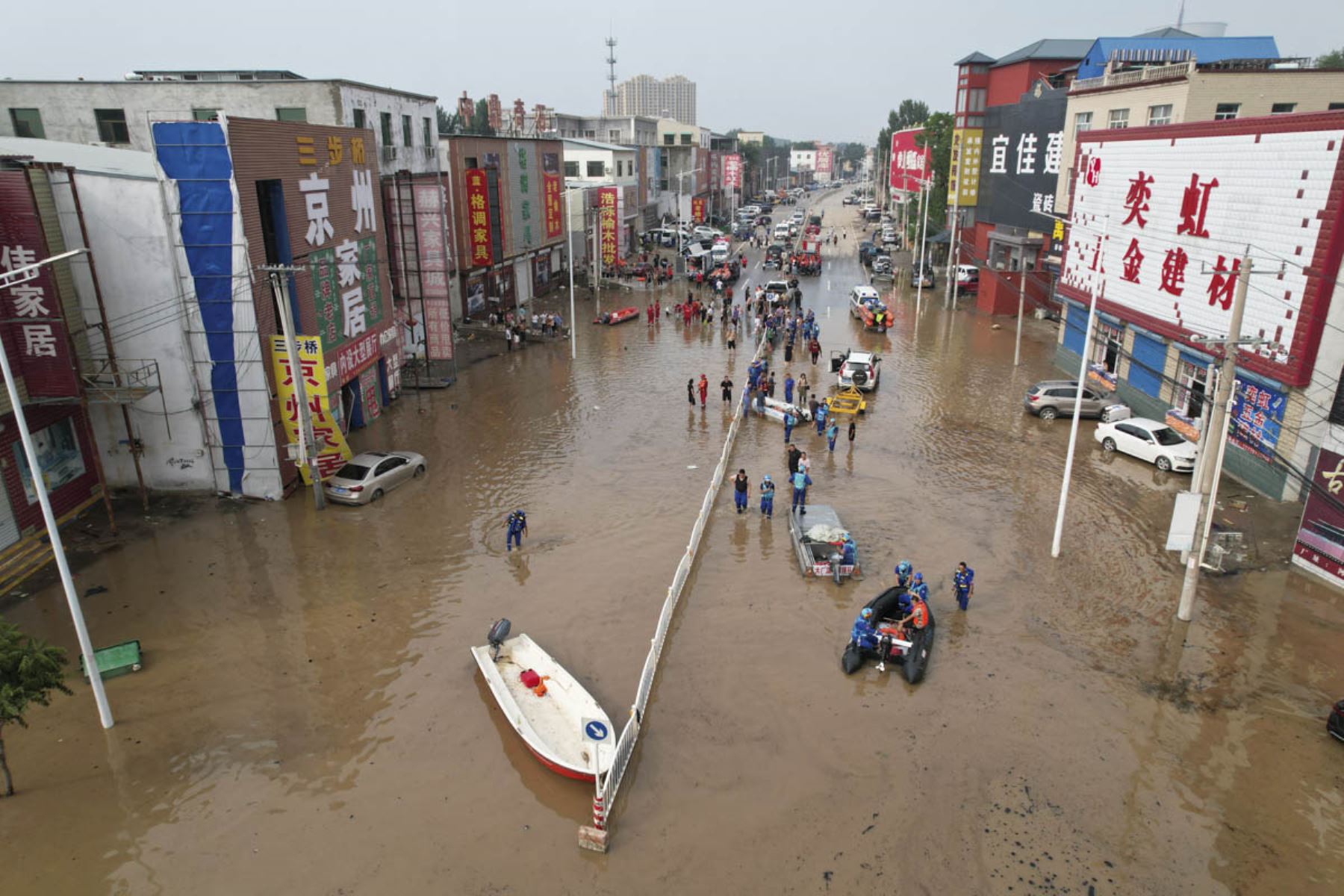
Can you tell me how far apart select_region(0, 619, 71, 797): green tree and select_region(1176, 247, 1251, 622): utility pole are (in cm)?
1945

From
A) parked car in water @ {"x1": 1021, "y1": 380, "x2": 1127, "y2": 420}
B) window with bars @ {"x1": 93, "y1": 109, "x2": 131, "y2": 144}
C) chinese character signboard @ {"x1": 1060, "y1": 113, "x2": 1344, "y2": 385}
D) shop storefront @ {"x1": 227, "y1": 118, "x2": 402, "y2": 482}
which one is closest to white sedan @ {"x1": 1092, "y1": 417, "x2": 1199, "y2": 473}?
parked car in water @ {"x1": 1021, "y1": 380, "x2": 1127, "y2": 420}

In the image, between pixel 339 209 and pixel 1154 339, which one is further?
pixel 1154 339

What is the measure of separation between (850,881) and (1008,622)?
7.92m

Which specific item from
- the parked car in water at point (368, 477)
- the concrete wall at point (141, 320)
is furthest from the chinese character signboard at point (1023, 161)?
the concrete wall at point (141, 320)

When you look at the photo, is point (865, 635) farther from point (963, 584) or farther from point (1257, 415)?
point (1257, 415)

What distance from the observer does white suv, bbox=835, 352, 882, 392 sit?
33.1 m

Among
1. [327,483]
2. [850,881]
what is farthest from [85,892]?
[327,483]

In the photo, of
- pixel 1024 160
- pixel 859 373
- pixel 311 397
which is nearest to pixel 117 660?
pixel 311 397

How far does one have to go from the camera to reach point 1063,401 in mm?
30000

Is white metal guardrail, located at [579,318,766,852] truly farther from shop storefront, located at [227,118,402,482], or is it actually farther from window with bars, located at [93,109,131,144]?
window with bars, located at [93,109,131,144]

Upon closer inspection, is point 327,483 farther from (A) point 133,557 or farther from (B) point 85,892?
(B) point 85,892

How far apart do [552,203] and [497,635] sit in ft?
150

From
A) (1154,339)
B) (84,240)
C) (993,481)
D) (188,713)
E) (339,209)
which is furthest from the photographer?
(1154,339)

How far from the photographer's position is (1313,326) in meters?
20.5
